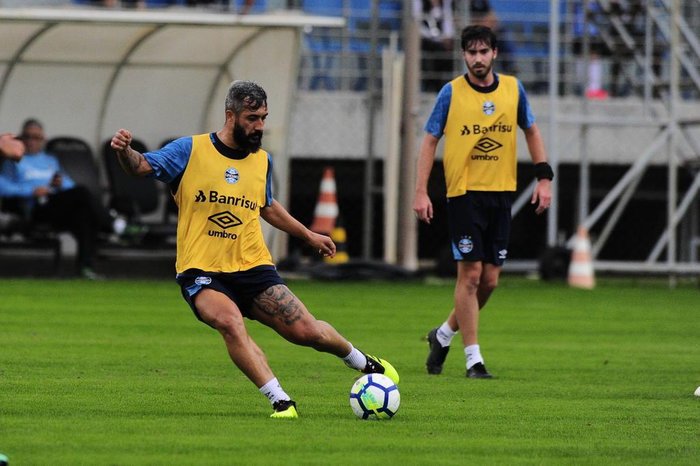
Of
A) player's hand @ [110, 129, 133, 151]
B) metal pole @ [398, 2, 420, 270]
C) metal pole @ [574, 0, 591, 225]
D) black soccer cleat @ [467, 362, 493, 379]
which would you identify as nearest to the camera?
player's hand @ [110, 129, 133, 151]

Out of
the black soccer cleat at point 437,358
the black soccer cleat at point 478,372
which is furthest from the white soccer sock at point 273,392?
the black soccer cleat at point 437,358

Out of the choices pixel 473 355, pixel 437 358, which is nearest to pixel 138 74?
Answer: pixel 437 358

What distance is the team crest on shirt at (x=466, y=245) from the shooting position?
10234 mm

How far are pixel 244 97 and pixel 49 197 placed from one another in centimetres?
1223

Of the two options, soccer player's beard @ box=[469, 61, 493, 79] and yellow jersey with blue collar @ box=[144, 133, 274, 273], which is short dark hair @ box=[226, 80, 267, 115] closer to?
yellow jersey with blue collar @ box=[144, 133, 274, 273]

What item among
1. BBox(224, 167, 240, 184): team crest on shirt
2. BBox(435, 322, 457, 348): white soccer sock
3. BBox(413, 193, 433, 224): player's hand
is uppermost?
BBox(224, 167, 240, 184): team crest on shirt

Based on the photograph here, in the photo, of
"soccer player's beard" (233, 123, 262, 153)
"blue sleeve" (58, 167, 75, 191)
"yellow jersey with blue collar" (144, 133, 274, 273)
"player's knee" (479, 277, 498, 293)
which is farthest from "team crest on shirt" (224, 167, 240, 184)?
"blue sleeve" (58, 167, 75, 191)

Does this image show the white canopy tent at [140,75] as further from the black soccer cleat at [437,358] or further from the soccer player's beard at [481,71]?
the black soccer cleat at [437,358]

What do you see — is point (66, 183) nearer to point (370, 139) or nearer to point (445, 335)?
point (370, 139)

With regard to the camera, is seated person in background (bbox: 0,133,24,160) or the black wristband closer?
seated person in background (bbox: 0,133,24,160)

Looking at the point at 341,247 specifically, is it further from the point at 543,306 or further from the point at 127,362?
the point at 127,362

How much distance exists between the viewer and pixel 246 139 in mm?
7891

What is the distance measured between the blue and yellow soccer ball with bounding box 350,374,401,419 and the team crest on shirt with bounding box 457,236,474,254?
8.68 ft

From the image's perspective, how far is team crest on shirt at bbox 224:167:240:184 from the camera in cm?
796
